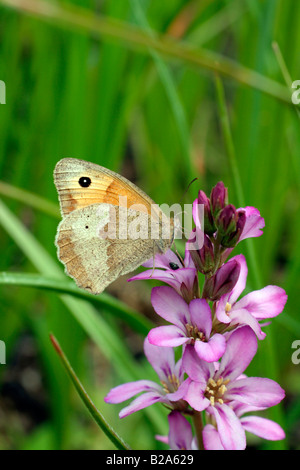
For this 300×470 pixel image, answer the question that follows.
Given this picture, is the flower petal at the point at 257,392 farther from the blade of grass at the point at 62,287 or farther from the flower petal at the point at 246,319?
the blade of grass at the point at 62,287

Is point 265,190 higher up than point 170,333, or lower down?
higher up

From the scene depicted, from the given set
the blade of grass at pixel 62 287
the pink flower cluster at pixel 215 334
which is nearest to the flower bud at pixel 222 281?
the pink flower cluster at pixel 215 334

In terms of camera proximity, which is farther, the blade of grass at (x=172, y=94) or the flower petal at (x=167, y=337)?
the blade of grass at (x=172, y=94)

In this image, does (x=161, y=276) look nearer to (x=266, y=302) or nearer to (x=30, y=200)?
(x=266, y=302)

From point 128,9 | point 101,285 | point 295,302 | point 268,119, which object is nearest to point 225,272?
point 101,285

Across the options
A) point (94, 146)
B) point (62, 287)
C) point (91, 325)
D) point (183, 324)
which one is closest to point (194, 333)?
point (183, 324)

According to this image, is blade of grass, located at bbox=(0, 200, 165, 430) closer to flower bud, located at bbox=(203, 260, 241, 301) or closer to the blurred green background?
the blurred green background
